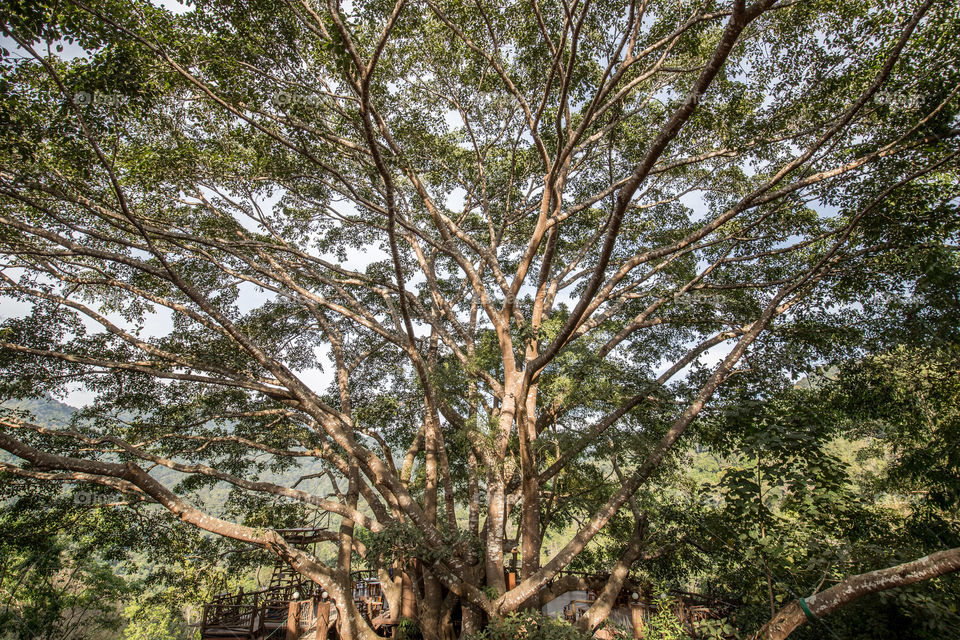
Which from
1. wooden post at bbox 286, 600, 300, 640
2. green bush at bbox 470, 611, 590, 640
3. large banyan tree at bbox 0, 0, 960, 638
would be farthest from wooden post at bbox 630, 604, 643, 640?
wooden post at bbox 286, 600, 300, 640

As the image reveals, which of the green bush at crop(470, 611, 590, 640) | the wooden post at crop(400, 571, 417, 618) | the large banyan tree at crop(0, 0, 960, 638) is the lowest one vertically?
the green bush at crop(470, 611, 590, 640)

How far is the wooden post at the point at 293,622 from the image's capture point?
28.1 ft

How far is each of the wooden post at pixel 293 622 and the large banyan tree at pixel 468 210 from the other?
1.70m

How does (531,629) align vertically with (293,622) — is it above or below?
below

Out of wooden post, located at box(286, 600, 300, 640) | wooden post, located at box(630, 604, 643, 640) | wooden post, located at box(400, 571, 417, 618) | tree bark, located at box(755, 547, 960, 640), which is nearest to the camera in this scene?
tree bark, located at box(755, 547, 960, 640)

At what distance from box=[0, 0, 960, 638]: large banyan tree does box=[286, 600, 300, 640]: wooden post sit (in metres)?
1.70

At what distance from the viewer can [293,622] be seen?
28.5ft

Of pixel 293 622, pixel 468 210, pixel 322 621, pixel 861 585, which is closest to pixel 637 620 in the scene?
pixel 861 585

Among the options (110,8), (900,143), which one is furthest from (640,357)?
(110,8)

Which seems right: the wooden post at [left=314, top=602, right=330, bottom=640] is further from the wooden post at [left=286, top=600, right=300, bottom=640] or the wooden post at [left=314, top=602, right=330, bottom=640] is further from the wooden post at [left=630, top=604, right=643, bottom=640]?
the wooden post at [left=630, top=604, right=643, bottom=640]

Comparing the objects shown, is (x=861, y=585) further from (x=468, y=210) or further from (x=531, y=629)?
(x=468, y=210)

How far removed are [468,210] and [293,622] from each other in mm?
9588

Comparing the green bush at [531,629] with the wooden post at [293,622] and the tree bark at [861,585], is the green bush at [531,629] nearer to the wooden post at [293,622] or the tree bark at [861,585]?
the tree bark at [861,585]

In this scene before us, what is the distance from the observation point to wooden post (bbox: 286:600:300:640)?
28.1ft
